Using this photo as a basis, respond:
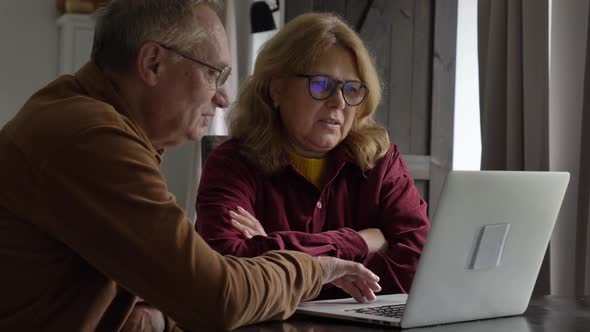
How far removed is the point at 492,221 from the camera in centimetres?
140

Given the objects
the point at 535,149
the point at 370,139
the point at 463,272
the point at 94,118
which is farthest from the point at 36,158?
the point at 535,149

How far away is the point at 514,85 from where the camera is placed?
2855mm

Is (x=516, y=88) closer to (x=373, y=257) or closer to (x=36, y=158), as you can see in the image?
(x=373, y=257)

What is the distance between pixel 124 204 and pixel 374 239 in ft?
3.39

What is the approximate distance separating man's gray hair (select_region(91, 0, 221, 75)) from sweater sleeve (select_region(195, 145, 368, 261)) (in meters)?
0.62

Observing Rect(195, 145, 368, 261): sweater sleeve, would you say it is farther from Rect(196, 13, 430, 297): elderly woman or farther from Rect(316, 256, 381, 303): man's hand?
Rect(316, 256, 381, 303): man's hand

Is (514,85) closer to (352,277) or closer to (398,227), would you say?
(398,227)

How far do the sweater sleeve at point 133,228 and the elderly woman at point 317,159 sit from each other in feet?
2.66

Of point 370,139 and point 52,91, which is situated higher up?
point 52,91

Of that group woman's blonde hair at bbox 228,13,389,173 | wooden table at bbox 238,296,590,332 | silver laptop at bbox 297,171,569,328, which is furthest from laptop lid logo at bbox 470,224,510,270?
woman's blonde hair at bbox 228,13,389,173

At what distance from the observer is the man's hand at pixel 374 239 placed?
2.06 meters

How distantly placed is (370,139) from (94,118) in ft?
3.91

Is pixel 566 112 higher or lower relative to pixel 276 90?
lower

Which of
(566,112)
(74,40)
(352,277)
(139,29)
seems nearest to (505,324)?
(352,277)
